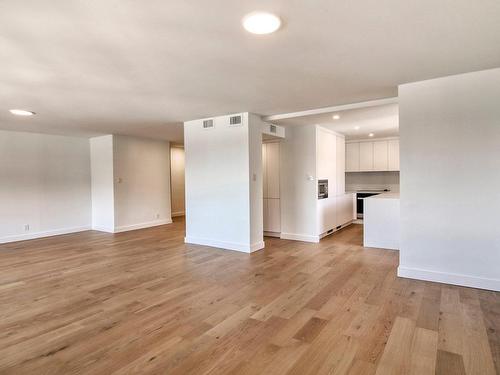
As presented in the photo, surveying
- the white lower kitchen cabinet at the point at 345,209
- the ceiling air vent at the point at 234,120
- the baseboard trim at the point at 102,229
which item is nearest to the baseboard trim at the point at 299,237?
the white lower kitchen cabinet at the point at 345,209

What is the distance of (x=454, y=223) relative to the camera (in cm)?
337

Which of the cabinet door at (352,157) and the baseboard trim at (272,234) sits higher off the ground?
the cabinet door at (352,157)

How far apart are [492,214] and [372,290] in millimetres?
1500

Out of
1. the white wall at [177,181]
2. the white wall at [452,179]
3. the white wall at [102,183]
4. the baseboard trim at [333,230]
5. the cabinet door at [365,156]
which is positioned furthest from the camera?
the white wall at [177,181]

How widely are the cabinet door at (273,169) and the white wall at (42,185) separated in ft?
15.7

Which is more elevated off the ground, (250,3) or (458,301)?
(250,3)

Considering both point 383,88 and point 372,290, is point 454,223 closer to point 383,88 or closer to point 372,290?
point 372,290

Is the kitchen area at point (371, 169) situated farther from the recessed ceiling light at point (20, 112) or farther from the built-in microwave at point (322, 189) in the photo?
the recessed ceiling light at point (20, 112)

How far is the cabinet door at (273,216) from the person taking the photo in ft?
21.0

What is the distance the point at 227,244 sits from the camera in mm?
5391

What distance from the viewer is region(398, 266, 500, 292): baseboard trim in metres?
3.24

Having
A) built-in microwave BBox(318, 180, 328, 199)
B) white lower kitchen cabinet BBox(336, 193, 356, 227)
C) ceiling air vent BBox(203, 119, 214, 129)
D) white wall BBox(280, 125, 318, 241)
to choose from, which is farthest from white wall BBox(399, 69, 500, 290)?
white lower kitchen cabinet BBox(336, 193, 356, 227)

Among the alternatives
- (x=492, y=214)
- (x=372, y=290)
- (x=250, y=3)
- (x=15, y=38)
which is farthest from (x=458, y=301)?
(x=15, y=38)

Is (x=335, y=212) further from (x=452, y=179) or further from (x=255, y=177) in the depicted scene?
(x=452, y=179)
